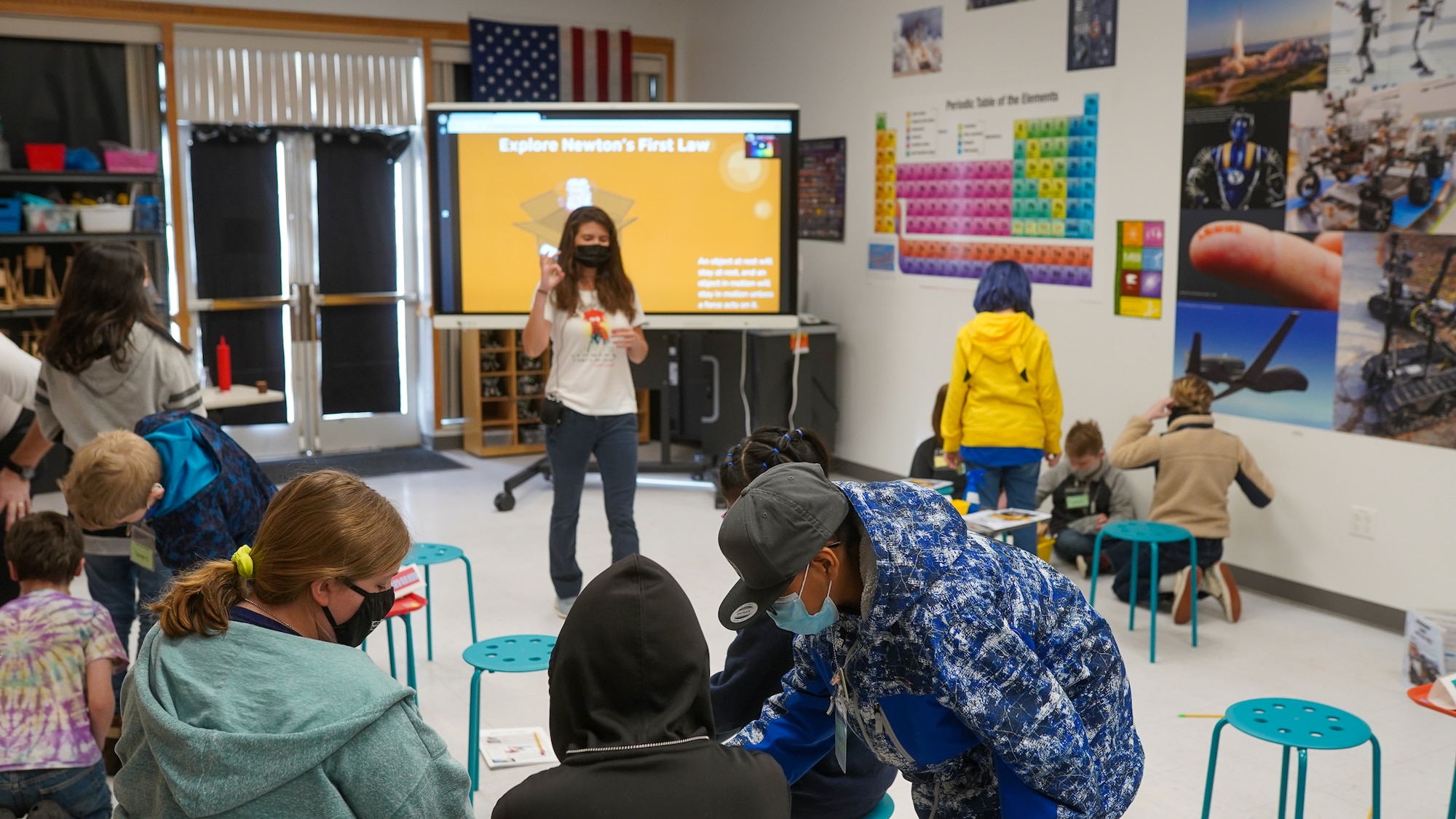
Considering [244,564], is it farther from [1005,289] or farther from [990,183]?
[990,183]

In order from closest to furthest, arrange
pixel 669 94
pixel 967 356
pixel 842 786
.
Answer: pixel 842 786 → pixel 967 356 → pixel 669 94

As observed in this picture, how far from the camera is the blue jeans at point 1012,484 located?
493 centimetres

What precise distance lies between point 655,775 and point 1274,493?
4261 millimetres

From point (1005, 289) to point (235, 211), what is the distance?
475 cm

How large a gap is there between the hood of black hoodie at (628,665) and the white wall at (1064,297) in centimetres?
396

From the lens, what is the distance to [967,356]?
486 centimetres

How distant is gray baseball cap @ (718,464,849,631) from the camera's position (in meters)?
1.42

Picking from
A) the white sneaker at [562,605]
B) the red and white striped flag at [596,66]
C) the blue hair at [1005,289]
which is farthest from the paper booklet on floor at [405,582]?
the red and white striped flag at [596,66]

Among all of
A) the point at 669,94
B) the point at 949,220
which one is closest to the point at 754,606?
the point at 949,220

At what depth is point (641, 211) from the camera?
620 centimetres

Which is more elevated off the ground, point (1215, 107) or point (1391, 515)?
point (1215, 107)

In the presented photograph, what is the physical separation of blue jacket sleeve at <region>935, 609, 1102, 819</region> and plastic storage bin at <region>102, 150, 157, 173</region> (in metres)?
6.43

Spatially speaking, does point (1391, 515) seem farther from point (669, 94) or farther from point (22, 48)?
point (22, 48)

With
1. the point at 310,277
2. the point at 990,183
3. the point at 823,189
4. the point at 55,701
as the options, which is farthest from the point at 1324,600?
the point at 310,277
